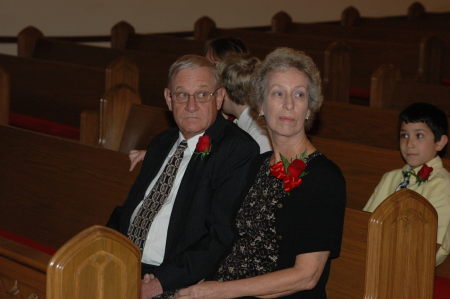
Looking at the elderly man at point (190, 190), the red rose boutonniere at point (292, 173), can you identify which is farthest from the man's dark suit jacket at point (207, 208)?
the red rose boutonniere at point (292, 173)

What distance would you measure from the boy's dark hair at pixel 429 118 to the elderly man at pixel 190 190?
930 mm

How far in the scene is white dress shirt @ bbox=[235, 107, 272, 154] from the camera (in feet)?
11.6

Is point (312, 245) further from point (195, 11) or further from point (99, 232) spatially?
point (195, 11)

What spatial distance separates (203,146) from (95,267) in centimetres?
89

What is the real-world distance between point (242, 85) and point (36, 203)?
1208mm

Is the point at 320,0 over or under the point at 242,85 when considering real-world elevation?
over

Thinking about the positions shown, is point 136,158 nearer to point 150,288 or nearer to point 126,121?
point 150,288

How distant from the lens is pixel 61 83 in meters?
6.24

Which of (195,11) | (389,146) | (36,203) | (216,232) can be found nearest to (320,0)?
(195,11)

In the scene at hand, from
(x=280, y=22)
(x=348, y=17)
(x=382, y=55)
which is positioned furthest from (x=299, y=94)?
(x=348, y=17)

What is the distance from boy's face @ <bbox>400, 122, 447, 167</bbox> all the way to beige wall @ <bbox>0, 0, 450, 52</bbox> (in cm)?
574

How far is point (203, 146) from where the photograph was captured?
2949mm

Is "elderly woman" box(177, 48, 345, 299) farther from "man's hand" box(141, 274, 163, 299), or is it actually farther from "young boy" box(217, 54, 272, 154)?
"young boy" box(217, 54, 272, 154)

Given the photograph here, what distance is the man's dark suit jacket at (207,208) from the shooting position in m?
2.79
